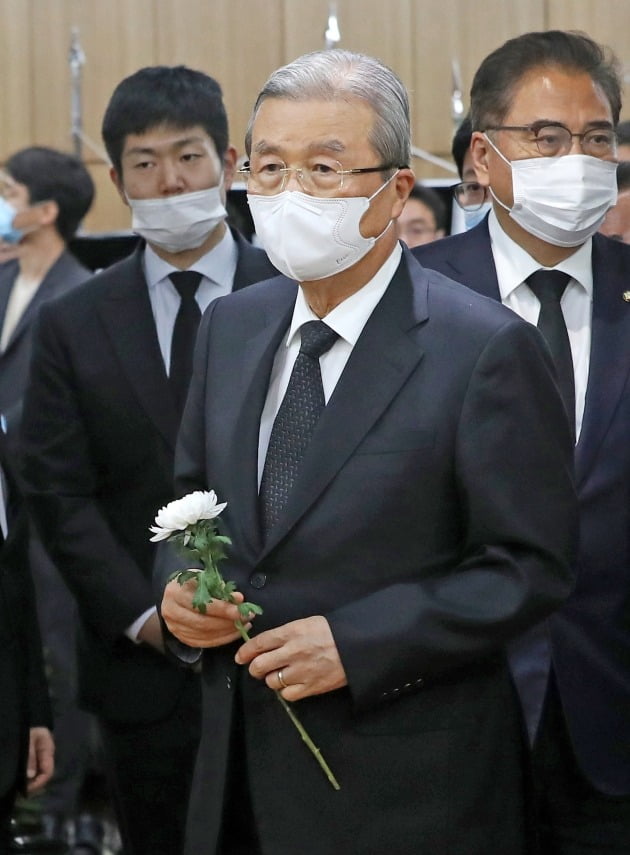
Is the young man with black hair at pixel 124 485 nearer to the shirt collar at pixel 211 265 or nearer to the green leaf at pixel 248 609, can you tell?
the shirt collar at pixel 211 265

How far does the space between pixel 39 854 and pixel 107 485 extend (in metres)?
1.40

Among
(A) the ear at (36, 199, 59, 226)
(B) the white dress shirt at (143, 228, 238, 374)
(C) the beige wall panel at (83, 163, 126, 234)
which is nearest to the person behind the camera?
(B) the white dress shirt at (143, 228, 238, 374)

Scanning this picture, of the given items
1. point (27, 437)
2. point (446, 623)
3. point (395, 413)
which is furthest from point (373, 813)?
point (27, 437)

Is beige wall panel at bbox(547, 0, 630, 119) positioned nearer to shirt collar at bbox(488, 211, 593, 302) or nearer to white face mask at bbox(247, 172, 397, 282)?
shirt collar at bbox(488, 211, 593, 302)

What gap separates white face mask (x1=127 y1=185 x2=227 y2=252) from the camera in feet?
10.1

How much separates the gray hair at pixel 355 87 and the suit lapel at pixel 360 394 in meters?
0.22

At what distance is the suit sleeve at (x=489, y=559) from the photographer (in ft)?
5.97

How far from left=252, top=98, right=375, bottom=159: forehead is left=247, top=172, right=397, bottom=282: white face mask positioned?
65mm

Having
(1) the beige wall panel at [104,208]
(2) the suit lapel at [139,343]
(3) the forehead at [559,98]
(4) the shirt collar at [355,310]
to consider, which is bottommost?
(1) the beige wall panel at [104,208]

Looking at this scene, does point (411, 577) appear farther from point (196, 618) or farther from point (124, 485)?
point (124, 485)

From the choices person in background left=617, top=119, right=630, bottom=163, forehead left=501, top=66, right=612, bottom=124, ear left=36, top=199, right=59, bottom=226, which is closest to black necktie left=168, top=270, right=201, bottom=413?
forehead left=501, top=66, right=612, bottom=124

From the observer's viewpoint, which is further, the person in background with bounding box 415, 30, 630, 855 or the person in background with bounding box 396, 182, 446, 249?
the person in background with bounding box 396, 182, 446, 249

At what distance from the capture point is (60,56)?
7.86 metres

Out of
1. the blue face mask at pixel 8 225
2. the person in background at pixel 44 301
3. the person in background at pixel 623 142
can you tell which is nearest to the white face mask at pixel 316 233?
the person in background at pixel 623 142
